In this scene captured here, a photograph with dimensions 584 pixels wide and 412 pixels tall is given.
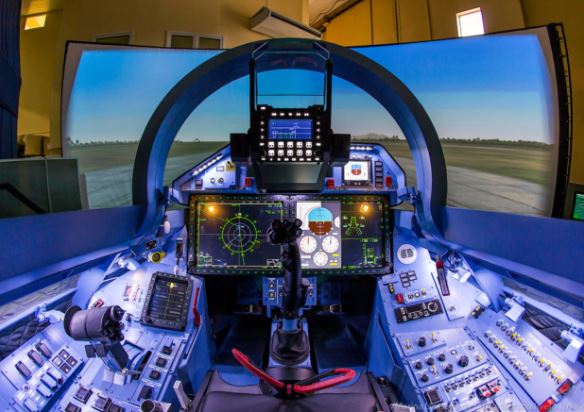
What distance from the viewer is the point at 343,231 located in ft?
7.03

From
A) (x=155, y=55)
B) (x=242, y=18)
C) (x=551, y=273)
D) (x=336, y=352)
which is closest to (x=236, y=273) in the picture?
(x=336, y=352)

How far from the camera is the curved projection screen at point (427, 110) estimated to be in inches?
106

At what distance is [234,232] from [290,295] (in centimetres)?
92

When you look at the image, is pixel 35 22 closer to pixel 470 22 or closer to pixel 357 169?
pixel 357 169

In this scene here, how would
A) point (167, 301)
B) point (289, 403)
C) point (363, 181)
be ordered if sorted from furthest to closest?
point (363, 181) → point (167, 301) → point (289, 403)

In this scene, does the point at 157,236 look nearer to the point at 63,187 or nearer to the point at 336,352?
the point at 63,187

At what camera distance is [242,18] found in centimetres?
425

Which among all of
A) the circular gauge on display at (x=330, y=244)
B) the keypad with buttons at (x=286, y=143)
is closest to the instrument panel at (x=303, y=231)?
the circular gauge on display at (x=330, y=244)

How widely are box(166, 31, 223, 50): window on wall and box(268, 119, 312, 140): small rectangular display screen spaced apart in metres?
3.19

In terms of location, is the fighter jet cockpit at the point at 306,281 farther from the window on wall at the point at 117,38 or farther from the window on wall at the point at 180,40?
the window on wall at the point at 117,38

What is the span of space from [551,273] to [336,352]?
174 centimetres

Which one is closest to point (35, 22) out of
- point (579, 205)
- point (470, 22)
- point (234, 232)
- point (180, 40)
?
point (180, 40)

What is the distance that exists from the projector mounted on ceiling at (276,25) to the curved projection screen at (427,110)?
1185mm

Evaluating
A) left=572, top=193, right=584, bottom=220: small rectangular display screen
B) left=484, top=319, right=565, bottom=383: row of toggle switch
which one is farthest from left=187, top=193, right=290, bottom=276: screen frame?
left=572, top=193, right=584, bottom=220: small rectangular display screen
